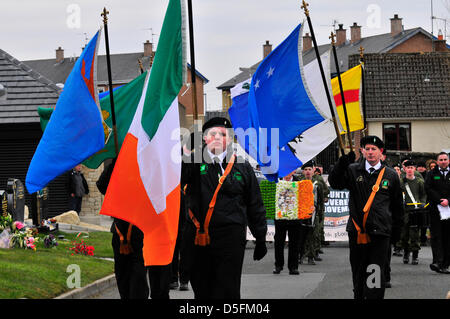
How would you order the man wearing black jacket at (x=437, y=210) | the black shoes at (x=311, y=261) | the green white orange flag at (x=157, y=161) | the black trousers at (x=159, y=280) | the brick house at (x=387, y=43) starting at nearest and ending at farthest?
1. the green white orange flag at (x=157, y=161)
2. the black trousers at (x=159, y=280)
3. the man wearing black jacket at (x=437, y=210)
4. the black shoes at (x=311, y=261)
5. the brick house at (x=387, y=43)

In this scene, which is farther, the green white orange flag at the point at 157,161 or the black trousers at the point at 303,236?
the black trousers at the point at 303,236

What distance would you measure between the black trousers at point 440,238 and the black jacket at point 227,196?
7683mm

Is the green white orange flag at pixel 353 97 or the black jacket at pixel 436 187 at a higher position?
the green white orange flag at pixel 353 97

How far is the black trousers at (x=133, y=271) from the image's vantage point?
8.89 m

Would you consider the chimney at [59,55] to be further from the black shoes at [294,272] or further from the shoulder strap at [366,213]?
the shoulder strap at [366,213]

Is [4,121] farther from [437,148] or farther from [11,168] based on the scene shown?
[437,148]

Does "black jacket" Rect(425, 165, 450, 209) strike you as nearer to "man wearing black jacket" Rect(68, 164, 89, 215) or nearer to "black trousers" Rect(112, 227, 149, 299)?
"black trousers" Rect(112, 227, 149, 299)

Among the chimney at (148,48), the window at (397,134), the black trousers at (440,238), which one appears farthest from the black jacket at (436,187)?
the chimney at (148,48)

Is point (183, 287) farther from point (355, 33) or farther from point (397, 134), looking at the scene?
point (355, 33)

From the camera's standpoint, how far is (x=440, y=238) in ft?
50.3

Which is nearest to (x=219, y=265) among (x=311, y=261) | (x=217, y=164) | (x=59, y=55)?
(x=217, y=164)

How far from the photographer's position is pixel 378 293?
9.40 m

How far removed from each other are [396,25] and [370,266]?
64.6m
